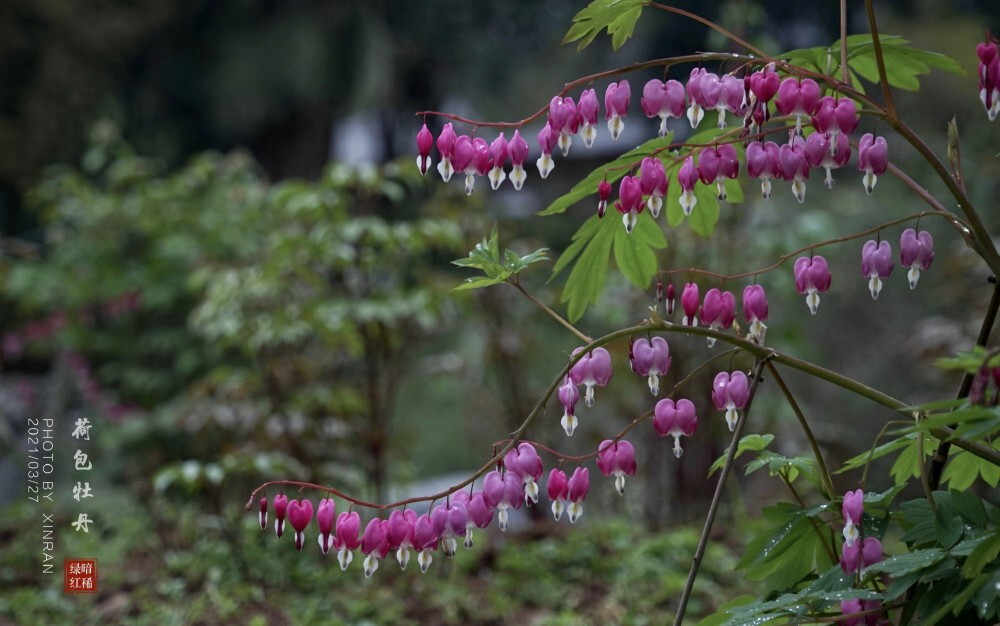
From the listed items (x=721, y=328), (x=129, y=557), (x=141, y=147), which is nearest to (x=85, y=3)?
(x=141, y=147)

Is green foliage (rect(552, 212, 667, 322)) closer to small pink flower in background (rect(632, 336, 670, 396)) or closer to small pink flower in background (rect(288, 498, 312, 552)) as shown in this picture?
small pink flower in background (rect(632, 336, 670, 396))

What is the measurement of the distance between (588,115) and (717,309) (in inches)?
11.1

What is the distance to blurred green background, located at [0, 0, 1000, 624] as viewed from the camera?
283 centimetres

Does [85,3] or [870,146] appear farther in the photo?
[85,3]

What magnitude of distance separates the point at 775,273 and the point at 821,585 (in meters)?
2.51

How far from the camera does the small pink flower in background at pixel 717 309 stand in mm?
1107

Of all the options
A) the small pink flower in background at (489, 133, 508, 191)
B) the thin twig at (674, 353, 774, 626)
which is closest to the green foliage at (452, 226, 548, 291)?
the small pink flower in background at (489, 133, 508, 191)

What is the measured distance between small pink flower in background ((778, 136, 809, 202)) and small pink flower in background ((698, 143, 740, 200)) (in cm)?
5

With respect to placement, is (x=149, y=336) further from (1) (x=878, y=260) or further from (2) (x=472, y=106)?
(2) (x=472, y=106)

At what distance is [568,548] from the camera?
3.11 metres

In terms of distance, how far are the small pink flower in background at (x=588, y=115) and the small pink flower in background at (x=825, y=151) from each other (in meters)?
0.24

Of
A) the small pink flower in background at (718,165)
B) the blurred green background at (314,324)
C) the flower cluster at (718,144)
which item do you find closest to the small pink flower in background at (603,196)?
the flower cluster at (718,144)

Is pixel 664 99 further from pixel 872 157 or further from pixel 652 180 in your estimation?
pixel 872 157

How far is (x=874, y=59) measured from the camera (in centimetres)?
138
